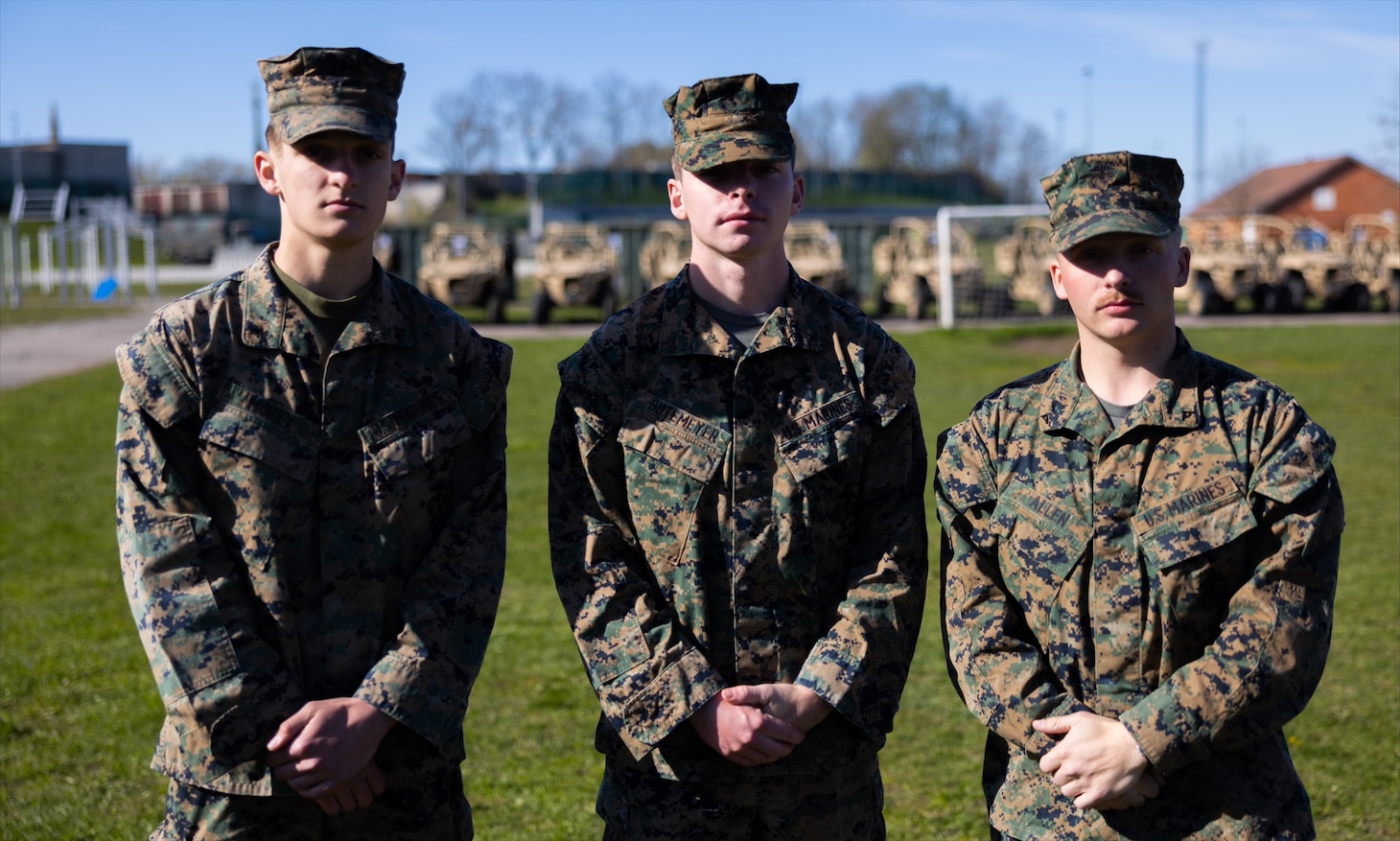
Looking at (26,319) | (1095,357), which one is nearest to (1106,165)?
(1095,357)

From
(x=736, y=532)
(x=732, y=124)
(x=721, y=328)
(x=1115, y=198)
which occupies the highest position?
(x=732, y=124)

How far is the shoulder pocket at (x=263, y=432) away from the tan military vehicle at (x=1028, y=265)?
20.4 meters

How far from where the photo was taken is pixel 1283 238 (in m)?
24.7

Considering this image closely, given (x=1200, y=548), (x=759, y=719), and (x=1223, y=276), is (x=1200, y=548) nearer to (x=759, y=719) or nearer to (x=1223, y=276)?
(x=759, y=719)

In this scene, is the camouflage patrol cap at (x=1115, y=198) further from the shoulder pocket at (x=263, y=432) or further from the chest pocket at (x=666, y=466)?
the shoulder pocket at (x=263, y=432)

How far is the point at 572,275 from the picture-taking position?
872 inches

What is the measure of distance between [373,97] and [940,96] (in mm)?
77132

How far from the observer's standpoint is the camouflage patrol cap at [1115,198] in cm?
258

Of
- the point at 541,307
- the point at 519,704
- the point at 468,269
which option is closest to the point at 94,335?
the point at 468,269

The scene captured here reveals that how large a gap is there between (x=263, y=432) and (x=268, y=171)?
20.9 inches

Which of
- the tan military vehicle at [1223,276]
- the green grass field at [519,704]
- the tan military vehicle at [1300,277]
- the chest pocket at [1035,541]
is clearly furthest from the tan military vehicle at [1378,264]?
the chest pocket at [1035,541]

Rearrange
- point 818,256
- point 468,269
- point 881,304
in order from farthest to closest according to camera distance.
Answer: point 881,304 → point 468,269 → point 818,256

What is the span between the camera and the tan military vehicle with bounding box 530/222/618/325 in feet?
72.8

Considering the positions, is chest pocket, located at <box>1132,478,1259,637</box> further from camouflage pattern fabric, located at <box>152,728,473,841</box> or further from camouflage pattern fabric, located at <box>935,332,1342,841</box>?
camouflage pattern fabric, located at <box>152,728,473,841</box>
